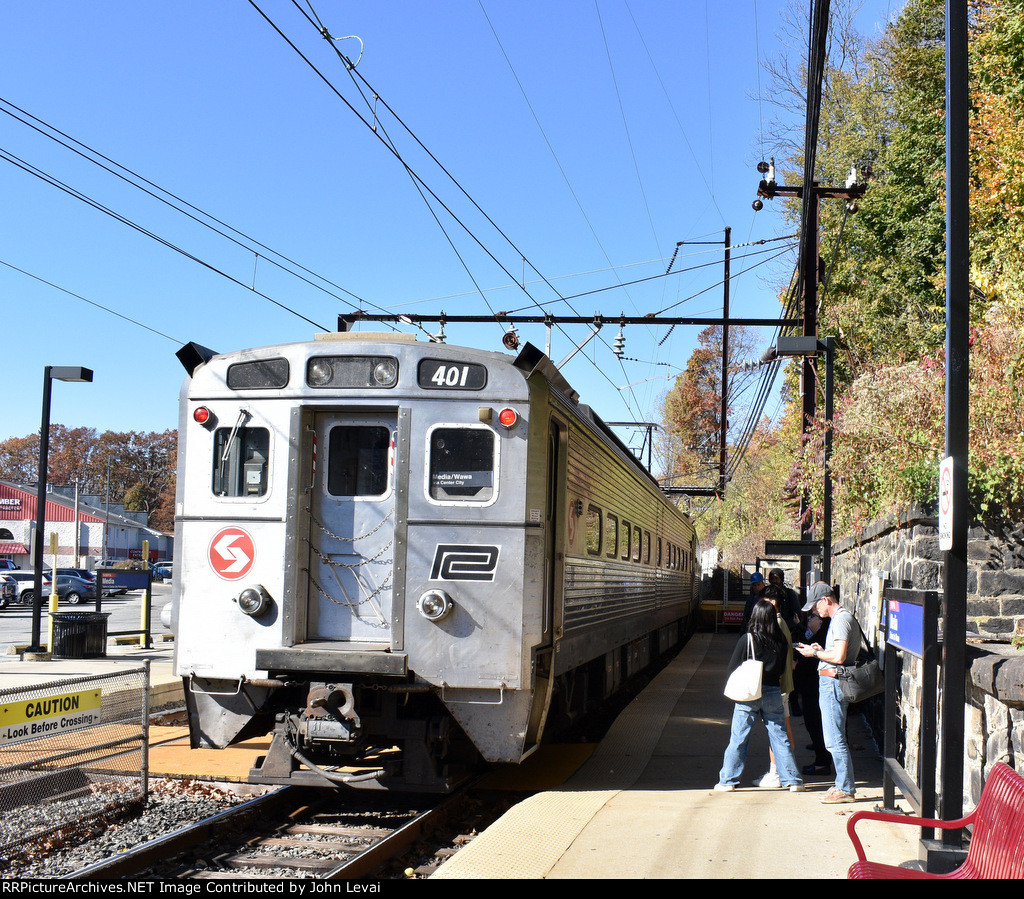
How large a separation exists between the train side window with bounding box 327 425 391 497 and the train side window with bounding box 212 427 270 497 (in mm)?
506

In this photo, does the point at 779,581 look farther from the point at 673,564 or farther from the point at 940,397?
the point at 673,564

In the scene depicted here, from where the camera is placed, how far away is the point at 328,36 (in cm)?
951

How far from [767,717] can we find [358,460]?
3795mm

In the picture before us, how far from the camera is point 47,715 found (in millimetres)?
6539

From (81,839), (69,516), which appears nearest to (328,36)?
(81,839)

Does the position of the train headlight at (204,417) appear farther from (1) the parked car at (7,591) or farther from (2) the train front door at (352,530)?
(1) the parked car at (7,591)

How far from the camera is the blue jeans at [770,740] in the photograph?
7.84 m

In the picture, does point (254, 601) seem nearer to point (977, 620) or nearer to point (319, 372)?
point (319, 372)

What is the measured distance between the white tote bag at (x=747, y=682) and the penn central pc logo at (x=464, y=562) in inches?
83.4

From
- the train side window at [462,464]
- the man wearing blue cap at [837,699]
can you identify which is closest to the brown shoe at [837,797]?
the man wearing blue cap at [837,699]

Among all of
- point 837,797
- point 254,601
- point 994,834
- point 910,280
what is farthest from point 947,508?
point 910,280

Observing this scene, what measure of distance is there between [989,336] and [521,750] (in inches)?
308

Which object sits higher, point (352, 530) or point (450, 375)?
point (450, 375)

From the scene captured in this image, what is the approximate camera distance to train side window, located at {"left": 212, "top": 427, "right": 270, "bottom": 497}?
758 cm
